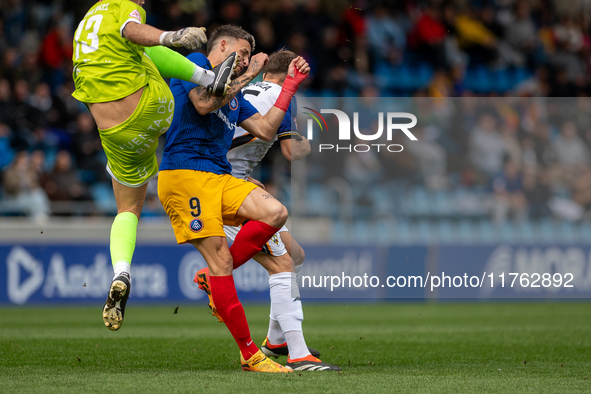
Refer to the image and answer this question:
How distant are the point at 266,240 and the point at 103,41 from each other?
5.27 ft

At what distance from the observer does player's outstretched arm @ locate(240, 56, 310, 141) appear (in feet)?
16.1

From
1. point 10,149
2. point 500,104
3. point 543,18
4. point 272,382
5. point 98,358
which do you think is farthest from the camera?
point 543,18

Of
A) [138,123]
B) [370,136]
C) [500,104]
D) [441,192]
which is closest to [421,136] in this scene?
[441,192]

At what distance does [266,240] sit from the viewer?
488 centimetres

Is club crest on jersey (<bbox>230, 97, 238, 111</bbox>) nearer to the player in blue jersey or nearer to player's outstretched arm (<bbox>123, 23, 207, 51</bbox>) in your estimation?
the player in blue jersey

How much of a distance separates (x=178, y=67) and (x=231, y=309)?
1.55m

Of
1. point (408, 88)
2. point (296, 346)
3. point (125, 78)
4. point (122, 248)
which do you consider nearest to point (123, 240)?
point (122, 248)

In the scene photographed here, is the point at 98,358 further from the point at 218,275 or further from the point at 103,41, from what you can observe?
the point at 103,41

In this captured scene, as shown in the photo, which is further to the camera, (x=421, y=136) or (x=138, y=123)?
(x=421, y=136)

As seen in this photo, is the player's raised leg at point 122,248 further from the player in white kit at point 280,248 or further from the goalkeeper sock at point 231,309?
the player in white kit at point 280,248

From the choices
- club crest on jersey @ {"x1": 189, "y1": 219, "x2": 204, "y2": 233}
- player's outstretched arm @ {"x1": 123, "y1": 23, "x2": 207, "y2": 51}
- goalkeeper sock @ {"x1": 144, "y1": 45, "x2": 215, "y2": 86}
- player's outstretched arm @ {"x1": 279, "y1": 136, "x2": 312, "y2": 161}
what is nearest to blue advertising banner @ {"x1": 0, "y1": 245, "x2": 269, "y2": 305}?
player's outstretched arm @ {"x1": 279, "y1": 136, "x2": 312, "y2": 161}

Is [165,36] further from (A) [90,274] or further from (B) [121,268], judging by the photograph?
(A) [90,274]

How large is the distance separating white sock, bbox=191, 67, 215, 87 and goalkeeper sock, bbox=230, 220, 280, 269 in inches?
37.8

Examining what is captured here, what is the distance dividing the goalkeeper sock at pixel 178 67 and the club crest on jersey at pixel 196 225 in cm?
85
